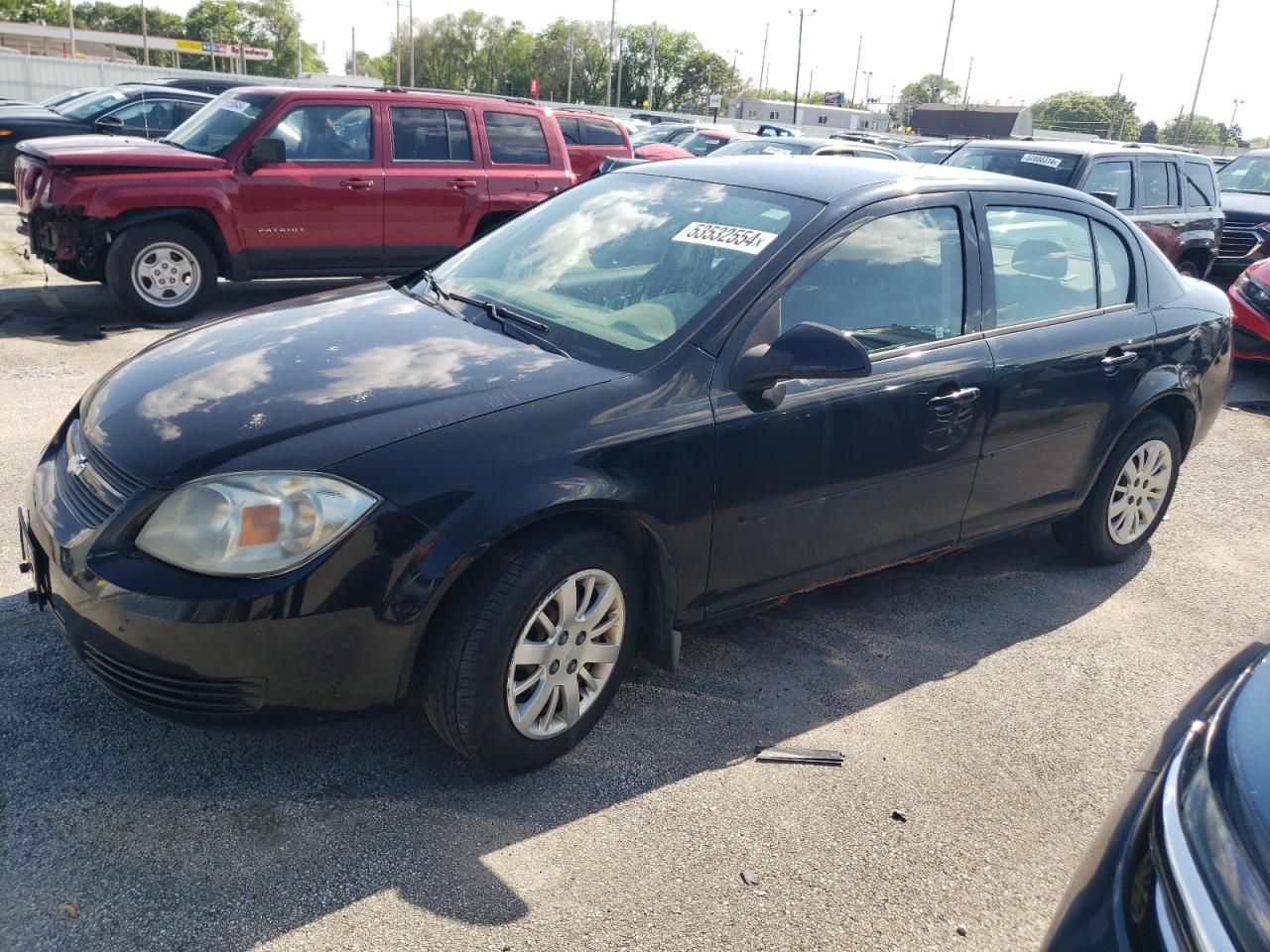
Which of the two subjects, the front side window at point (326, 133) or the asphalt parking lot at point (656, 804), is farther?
the front side window at point (326, 133)

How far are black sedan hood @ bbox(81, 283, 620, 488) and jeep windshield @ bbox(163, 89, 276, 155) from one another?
222 inches

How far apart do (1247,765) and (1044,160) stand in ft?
31.4

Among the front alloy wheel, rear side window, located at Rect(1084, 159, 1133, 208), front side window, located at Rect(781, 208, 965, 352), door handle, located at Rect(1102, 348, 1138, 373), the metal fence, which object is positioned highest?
the metal fence

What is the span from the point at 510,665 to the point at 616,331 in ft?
3.67

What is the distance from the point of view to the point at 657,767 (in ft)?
10.4

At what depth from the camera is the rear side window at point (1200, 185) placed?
11.1 meters

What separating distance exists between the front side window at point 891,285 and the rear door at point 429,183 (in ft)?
20.1

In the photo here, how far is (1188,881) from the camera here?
1513mm

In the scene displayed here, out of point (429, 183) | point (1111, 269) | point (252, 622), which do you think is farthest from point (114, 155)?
point (1111, 269)

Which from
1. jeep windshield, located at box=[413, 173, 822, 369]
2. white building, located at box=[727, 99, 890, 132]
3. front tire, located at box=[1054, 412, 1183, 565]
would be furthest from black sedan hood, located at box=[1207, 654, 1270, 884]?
white building, located at box=[727, 99, 890, 132]

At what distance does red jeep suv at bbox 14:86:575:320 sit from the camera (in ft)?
25.9

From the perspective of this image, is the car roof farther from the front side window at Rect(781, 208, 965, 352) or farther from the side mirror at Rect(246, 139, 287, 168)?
the side mirror at Rect(246, 139, 287, 168)

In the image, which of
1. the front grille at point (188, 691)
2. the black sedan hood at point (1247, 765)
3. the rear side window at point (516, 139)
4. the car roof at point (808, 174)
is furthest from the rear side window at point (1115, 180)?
the front grille at point (188, 691)

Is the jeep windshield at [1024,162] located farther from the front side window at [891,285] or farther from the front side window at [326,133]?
the front side window at [891,285]
